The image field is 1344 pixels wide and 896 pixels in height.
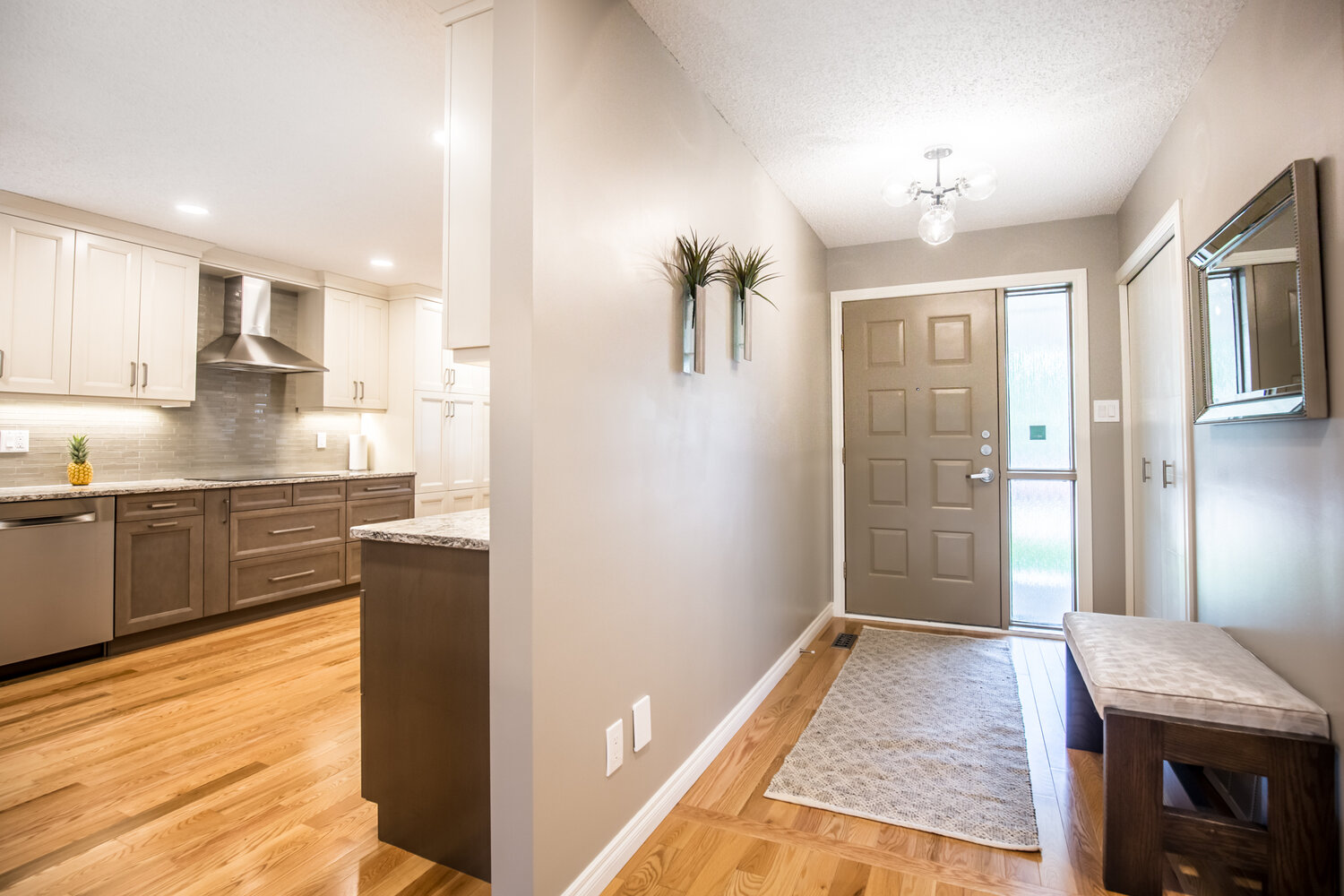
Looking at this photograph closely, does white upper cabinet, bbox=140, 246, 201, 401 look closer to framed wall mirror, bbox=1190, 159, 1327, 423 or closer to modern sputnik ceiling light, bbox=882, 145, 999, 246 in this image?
modern sputnik ceiling light, bbox=882, 145, 999, 246

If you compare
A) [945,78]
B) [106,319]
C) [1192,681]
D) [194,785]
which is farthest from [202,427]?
[1192,681]

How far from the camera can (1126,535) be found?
11.7ft

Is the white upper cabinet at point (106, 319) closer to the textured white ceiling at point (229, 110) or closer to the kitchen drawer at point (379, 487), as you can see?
the textured white ceiling at point (229, 110)

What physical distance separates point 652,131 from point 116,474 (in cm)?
414

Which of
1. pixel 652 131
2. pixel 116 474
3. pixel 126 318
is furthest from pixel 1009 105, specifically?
pixel 116 474

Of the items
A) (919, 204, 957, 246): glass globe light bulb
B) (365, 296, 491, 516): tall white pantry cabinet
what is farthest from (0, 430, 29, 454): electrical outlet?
(919, 204, 957, 246): glass globe light bulb

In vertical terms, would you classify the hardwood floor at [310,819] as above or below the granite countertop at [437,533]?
below

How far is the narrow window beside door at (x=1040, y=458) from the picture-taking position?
149 inches

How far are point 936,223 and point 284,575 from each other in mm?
4391

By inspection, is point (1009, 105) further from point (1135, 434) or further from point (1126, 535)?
point (1126, 535)

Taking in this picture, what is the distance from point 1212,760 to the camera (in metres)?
1.56

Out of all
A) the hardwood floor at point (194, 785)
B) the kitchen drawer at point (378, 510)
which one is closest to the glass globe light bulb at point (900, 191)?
the hardwood floor at point (194, 785)

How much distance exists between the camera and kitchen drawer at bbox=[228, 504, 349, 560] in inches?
161

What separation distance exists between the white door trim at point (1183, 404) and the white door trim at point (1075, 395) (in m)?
0.18
